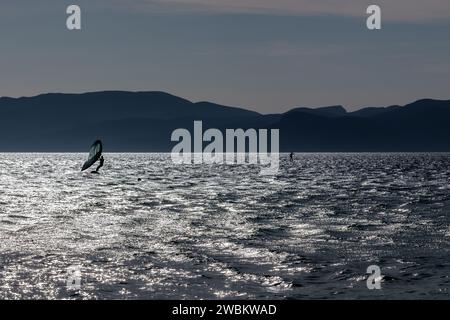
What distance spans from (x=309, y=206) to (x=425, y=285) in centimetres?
2774

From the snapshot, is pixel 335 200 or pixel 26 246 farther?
pixel 335 200

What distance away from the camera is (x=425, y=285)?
20047 mm

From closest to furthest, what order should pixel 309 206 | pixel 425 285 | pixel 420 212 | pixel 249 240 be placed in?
pixel 425 285, pixel 249 240, pixel 420 212, pixel 309 206

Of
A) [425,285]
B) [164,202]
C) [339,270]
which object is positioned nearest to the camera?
[425,285]

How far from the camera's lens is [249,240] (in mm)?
29453

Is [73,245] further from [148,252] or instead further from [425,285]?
[425,285]

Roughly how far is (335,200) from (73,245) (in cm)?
3010

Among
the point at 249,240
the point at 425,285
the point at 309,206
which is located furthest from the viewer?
the point at 309,206

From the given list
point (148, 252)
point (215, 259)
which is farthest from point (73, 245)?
point (215, 259)
